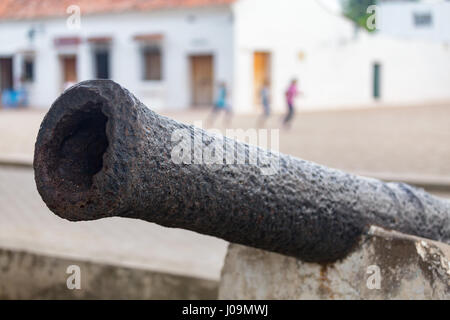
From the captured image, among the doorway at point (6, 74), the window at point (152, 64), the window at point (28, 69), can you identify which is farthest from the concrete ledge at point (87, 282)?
the doorway at point (6, 74)

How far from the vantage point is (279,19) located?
25.0 metres

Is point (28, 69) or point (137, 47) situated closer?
point (137, 47)

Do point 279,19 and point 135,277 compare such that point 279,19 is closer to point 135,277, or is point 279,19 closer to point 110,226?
point 110,226

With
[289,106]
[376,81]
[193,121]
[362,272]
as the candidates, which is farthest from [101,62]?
[362,272]

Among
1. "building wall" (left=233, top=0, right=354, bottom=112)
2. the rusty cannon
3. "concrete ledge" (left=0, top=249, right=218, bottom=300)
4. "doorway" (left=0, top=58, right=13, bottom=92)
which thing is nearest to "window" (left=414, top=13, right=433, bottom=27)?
"building wall" (left=233, top=0, right=354, bottom=112)

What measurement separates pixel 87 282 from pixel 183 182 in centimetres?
219

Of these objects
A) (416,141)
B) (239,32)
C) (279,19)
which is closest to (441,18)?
(279,19)

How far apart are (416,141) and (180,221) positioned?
12.6 metres

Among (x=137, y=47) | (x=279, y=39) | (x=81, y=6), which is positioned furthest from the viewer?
(x=81, y=6)

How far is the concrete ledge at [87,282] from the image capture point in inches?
147

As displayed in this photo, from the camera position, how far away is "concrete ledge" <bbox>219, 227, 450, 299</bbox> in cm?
248

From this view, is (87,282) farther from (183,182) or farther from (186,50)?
(186,50)

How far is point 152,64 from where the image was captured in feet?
84.7
